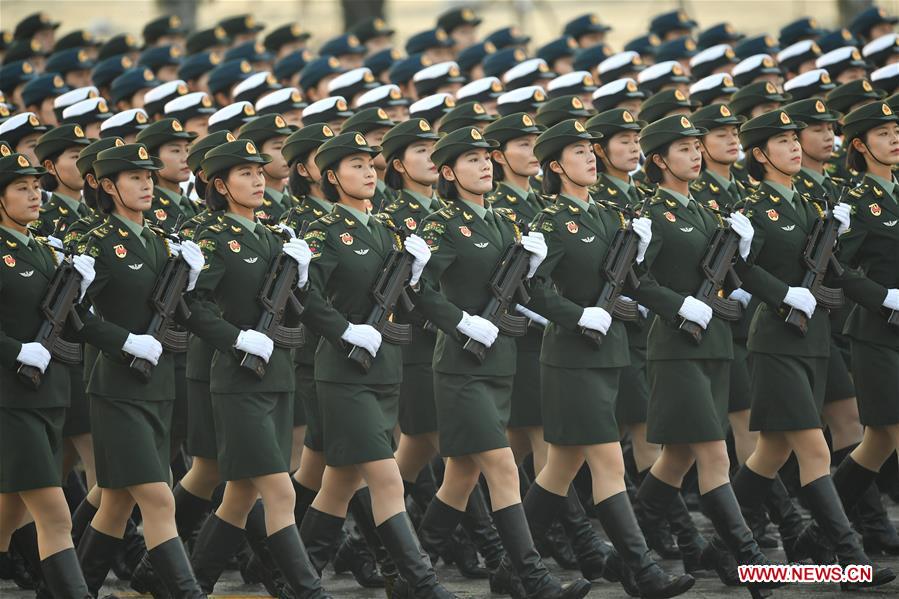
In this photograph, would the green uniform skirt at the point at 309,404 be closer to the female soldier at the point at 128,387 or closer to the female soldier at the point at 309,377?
the female soldier at the point at 309,377

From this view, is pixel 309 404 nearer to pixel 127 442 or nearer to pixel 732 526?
pixel 127 442

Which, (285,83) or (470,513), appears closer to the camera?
(470,513)

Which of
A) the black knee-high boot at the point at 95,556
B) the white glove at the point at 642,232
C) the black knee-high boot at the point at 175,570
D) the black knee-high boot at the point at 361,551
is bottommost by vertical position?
the black knee-high boot at the point at 361,551

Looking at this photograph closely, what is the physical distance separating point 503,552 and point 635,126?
7.58ft

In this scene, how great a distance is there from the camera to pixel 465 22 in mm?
16094

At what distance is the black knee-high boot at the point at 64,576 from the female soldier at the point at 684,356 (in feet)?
9.25

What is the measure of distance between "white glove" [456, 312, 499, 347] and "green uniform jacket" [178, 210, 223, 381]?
1.17m

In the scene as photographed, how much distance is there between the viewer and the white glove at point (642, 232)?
8422 mm

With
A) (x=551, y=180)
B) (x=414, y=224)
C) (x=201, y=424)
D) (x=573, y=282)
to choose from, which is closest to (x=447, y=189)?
(x=414, y=224)

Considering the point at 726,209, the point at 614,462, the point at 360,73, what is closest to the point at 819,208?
the point at 726,209

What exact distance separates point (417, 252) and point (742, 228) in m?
1.64

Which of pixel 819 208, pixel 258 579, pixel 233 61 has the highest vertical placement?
pixel 819 208

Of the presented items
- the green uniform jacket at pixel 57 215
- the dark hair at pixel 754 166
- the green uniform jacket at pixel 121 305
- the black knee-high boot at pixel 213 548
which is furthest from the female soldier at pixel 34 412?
the dark hair at pixel 754 166

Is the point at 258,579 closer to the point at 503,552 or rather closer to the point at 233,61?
the point at 503,552
